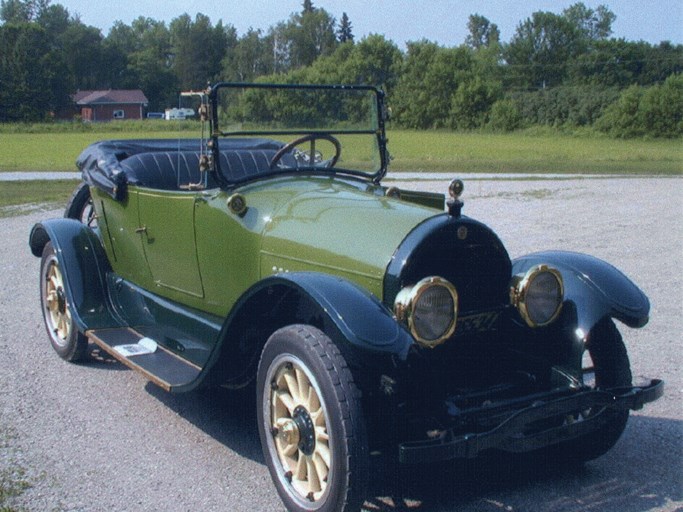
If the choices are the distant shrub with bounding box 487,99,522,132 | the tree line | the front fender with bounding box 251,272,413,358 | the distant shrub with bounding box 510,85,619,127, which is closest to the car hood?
the front fender with bounding box 251,272,413,358

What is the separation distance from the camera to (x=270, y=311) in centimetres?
372

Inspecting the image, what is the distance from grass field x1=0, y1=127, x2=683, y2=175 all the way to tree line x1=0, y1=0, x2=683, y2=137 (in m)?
4.01

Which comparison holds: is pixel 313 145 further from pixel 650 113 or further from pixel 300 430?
pixel 650 113

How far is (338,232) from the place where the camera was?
3.78m

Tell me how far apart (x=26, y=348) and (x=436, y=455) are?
13.2ft

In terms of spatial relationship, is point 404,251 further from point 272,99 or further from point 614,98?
point 614,98

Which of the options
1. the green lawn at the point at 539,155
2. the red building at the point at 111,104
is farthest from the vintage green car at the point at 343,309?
the red building at the point at 111,104

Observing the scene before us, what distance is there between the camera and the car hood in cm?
355

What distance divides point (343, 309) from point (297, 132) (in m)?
2.09

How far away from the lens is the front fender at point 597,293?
3762 mm

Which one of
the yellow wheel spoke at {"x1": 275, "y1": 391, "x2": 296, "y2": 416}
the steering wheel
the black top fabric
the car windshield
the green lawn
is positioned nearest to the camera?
the yellow wheel spoke at {"x1": 275, "y1": 391, "x2": 296, "y2": 416}

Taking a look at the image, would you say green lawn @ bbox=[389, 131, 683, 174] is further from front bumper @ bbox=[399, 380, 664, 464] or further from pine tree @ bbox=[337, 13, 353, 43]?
pine tree @ bbox=[337, 13, 353, 43]

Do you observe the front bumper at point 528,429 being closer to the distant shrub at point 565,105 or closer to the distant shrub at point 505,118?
the distant shrub at point 565,105

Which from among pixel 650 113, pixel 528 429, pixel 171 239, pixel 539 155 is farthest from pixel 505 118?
pixel 528 429
